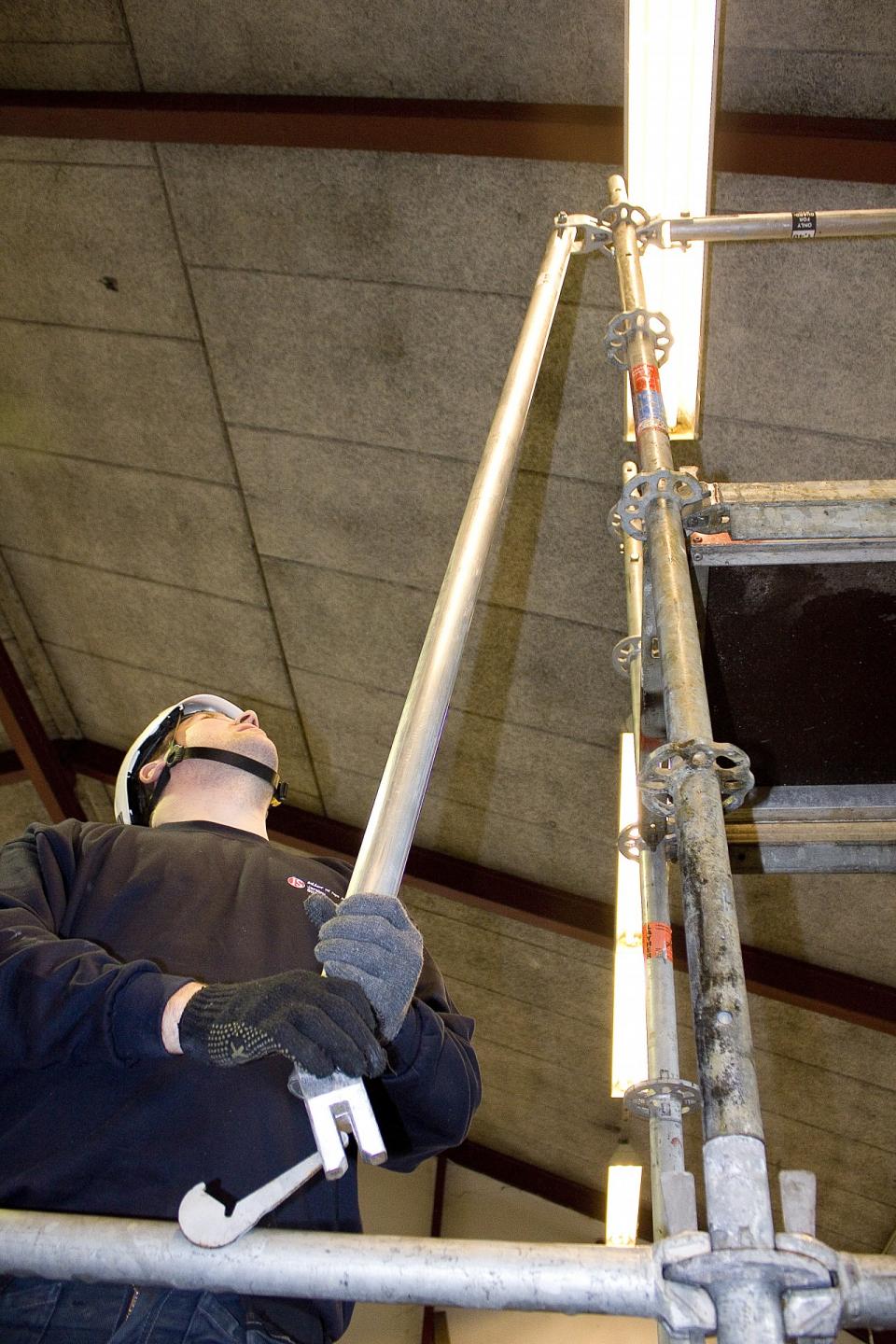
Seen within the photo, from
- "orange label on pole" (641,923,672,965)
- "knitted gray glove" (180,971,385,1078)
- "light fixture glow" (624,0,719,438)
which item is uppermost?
"light fixture glow" (624,0,719,438)

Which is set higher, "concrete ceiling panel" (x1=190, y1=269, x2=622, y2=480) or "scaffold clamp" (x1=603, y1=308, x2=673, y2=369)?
A: "concrete ceiling panel" (x1=190, y1=269, x2=622, y2=480)

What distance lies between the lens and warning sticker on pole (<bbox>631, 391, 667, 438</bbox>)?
2.42 metres

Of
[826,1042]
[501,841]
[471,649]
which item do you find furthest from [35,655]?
[826,1042]

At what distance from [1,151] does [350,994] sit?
4.38m

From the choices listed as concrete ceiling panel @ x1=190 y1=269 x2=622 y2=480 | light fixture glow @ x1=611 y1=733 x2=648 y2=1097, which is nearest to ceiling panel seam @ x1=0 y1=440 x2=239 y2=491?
concrete ceiling panel @ x1=190 y1=269 x2=622 y2=480

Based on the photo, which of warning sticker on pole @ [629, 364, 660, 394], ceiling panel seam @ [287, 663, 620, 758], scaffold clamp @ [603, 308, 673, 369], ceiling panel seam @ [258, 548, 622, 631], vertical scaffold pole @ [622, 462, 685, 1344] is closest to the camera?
vertical scaffold pole @ [622, 462, 685, 1344]

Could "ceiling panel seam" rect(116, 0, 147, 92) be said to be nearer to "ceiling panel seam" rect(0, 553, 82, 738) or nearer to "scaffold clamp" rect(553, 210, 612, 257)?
"scaffold clamp" rect(553, 210, 612, 257)

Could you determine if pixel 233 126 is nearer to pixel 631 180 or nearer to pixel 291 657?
pixel 631 180

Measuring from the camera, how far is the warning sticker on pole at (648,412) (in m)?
2.42

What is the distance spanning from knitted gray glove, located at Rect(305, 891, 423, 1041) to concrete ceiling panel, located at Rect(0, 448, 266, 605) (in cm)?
424

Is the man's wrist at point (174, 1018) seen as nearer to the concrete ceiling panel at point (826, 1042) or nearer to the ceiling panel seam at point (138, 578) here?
the ceiling panel seam at point (138, 578)

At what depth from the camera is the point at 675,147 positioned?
278 cm

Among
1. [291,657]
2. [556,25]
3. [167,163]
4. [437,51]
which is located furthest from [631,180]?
[291,657]

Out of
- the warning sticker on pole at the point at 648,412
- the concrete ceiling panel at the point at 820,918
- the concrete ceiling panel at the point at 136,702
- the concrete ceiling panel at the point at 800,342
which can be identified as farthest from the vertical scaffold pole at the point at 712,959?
the concrete ceiling panel at the point at 136,702
